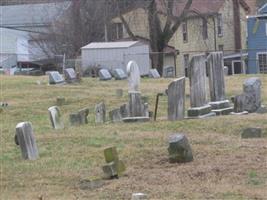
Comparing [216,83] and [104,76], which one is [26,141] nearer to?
[216,83]

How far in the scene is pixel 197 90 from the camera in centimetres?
1525

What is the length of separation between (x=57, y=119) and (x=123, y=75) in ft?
62.3

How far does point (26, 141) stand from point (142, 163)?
1.88 m

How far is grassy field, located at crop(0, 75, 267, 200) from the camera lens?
27.5 ft

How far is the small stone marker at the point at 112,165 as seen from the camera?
9.08 m

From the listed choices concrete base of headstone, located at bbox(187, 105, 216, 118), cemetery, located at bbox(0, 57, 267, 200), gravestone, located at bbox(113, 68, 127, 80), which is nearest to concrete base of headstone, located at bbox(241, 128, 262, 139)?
cemetery, located at bbox(0, 57, 267, 200)

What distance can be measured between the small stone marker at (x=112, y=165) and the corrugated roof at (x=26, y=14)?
63570 mm

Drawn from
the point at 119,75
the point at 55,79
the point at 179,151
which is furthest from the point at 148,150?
the point at 119,75

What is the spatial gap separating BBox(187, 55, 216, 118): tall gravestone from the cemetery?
20 millimetres

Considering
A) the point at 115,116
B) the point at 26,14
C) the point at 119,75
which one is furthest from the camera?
the point at 26,14

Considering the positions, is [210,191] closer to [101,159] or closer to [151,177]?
[151,177]

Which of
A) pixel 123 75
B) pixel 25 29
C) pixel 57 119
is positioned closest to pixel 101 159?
pixel 57 119

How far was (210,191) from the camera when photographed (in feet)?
26.4

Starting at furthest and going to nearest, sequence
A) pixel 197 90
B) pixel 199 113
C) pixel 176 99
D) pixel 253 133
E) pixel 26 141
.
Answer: pixel 197 90 → pixel 199 113 → pixel 176 99 → pixel 253 133 → pixel 26 141
